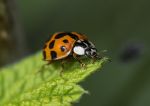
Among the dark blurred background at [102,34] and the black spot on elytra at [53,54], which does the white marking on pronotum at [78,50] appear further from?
the dark blurred background at [102,34]

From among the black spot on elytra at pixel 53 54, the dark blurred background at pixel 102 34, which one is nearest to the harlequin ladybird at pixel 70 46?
the black spot on elytra at pixel 53 54

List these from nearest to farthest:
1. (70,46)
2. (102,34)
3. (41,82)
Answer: (70,46)
(41,82)
(102,34)

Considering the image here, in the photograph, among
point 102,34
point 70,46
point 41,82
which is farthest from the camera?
point 102,34

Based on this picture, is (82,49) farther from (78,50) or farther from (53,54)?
(53,54)

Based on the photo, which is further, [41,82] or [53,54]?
[41,82]

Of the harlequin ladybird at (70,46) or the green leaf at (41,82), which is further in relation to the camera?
the harlequin ladybird at (70,46)

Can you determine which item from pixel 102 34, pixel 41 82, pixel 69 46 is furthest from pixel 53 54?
pixel 102 34
